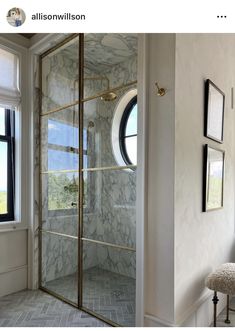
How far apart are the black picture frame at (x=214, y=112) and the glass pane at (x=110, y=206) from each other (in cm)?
75

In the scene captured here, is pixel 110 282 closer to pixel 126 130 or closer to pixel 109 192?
pixel 109 192

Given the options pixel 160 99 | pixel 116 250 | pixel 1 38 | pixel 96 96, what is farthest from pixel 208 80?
pixel 1 38

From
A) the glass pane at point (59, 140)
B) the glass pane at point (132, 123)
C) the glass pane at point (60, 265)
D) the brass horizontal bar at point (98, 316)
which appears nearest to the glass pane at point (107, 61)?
the glass pane at point (132, 123)

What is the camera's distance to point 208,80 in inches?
79.3

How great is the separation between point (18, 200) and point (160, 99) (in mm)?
1892

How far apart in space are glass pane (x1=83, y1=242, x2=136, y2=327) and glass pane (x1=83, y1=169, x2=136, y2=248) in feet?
0.37

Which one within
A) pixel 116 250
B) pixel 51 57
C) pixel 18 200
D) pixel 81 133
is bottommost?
pixel 116 250

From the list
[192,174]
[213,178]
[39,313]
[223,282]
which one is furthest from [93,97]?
[39,313]

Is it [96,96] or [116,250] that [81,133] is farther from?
[116,250]

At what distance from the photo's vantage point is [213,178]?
7.00ft

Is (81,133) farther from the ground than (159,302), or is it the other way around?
(81,133)

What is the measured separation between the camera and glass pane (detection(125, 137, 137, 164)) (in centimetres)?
191

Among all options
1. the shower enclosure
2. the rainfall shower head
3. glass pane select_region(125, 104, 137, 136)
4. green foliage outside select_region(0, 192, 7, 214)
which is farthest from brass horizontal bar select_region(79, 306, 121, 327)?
the rainfall shower head

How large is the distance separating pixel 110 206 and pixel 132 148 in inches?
28.3
